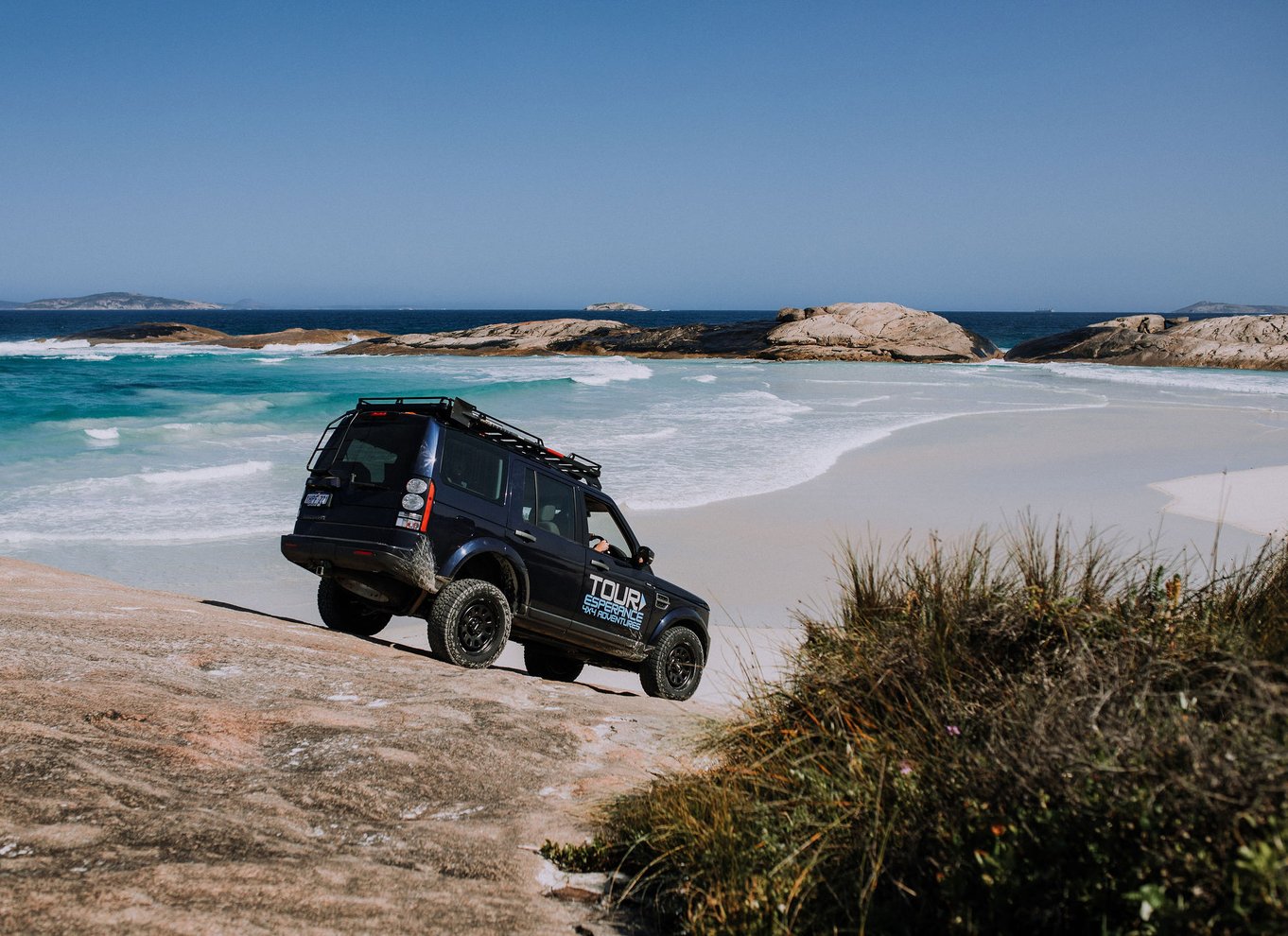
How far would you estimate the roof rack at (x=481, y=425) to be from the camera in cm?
757

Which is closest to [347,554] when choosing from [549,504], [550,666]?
[549,504]

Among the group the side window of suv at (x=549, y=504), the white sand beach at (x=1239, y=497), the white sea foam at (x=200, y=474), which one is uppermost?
the side window of suv at (x=549, y=504)

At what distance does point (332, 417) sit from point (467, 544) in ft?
86.2

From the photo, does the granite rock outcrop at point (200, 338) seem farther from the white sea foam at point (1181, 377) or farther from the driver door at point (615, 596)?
the driver door at point (615, 596)

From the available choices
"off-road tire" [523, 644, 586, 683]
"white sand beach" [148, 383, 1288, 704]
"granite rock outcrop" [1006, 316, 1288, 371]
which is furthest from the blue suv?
"granite rock outcrop" [1006, 316, 1288, 371]

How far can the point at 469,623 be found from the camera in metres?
7.50

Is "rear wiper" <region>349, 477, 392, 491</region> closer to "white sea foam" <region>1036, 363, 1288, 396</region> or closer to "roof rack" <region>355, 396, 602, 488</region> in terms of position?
"roof rack" <region>355, 396, 602, 488</region>

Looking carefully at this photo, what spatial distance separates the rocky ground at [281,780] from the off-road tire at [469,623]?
0.26 m

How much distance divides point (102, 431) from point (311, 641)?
76.8 ft

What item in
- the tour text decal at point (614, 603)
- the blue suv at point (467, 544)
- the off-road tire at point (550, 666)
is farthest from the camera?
the off-road tire at point (550, 666)

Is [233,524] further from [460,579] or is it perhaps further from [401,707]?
[401,707]

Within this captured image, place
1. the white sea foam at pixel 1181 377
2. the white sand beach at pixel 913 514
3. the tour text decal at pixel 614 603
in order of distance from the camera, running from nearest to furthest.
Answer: the tour text decal at pixel 614 603 → the white sand beach at pixel 913 514 → the white sea foam at pixel 1181 377

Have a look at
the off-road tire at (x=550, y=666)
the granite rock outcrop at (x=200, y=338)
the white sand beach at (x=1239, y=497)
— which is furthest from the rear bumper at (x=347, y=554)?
the granite rock outcrop at (x=200, y=338)

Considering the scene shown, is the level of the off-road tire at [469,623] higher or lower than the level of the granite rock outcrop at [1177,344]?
lower
